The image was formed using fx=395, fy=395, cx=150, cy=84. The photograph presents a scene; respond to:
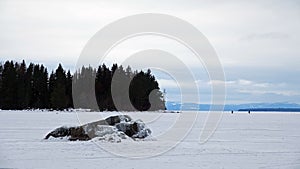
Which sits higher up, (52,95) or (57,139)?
(52,95)

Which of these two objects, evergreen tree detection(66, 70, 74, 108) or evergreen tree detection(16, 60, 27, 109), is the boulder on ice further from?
evergreen tree detection(66, 70, 74, 108)

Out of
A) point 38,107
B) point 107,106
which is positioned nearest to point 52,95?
point 38,107

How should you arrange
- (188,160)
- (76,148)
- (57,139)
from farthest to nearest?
(57,139) → (76,148) → (188,160)

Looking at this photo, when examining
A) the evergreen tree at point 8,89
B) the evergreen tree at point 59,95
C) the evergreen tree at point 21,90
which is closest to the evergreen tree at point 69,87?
the evergreen tree at point 59,95

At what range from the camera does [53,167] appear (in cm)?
1149

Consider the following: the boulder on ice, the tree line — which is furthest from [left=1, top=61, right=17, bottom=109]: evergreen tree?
the boulder on ice

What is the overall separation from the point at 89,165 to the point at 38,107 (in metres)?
64.8

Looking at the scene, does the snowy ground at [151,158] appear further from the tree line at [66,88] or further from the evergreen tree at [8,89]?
the evergreen tree at [8,89]

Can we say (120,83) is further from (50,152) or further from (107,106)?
(50,152)

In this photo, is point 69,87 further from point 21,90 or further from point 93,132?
point 93,132

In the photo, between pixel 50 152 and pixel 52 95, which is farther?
pixel 52 95

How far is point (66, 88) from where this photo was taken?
76688mm

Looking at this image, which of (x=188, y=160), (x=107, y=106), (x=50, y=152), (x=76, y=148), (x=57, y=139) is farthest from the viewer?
(x=107, y=106)

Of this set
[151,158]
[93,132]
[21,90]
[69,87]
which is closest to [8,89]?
[21,90]
